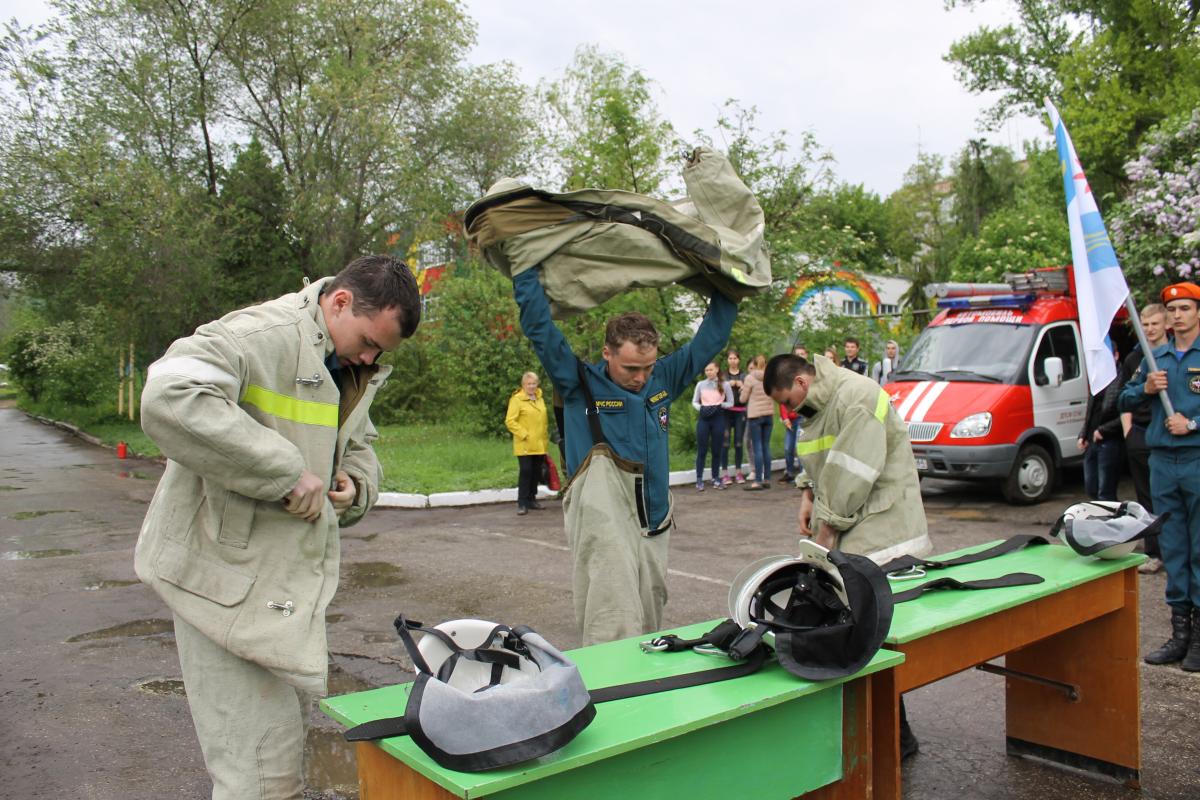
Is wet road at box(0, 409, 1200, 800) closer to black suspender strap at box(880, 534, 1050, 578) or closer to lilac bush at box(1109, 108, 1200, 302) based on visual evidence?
black suspender strap at box(880, 534, 1050, 578)

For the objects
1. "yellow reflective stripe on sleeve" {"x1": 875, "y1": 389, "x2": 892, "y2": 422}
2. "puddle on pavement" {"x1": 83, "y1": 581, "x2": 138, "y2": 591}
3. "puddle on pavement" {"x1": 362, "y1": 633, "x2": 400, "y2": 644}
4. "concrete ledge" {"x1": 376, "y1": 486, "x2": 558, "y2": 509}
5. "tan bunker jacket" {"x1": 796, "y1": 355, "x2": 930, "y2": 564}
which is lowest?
"puddle on pavement" {"x1": 362, "y1": 633, "x2": 400, "y2": 644}

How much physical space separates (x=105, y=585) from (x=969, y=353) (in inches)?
411

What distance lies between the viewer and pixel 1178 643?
18.3 ft

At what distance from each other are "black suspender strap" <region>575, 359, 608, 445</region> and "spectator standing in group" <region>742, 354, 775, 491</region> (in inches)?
382

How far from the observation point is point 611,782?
229 cm

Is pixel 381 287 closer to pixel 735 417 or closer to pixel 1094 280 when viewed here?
pixel 1094 280

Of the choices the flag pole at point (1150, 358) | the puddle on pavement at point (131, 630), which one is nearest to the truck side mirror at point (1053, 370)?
the flag pole at point (1150, 358)

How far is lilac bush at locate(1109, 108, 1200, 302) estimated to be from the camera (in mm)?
12289

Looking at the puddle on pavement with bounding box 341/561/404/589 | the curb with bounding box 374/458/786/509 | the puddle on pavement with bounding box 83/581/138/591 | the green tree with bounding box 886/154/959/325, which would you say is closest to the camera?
the puddle on pavement with bounding box 83/581/138/591

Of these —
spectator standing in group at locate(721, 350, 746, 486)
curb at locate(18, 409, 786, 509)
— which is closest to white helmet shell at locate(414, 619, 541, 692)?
curb at locate(18, 409, 786, 509)

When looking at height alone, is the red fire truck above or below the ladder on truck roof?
below

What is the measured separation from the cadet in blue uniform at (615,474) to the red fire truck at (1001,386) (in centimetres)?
808

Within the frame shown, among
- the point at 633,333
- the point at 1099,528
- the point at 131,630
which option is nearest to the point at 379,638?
the point at 131,630

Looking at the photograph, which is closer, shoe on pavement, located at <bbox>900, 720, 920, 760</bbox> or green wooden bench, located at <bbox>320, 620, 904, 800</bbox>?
green wooden bench, located at <bbox>320, 620, 904, 800</bbox>
